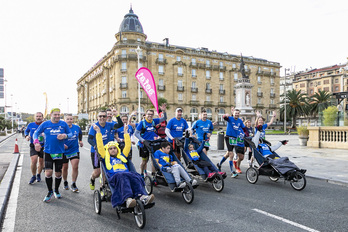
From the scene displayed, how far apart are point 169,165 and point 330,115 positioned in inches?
526

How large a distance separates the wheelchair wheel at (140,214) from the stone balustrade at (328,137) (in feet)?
47.3

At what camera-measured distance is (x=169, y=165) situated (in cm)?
610

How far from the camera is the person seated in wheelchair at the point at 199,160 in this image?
6396 millimetres

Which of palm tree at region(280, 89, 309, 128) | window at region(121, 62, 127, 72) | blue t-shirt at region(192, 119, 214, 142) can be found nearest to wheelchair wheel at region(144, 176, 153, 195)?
blue t-shirt at region(192, 119, 214, 142)

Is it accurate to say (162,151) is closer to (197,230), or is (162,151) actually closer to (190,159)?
(190,159)

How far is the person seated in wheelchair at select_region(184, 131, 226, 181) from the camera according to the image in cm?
640

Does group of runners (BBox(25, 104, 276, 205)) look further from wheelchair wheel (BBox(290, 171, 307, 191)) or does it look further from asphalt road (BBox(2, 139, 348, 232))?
wheelchair wheel (BBox(290, 171, 307, 191))

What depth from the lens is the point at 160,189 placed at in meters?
6.79

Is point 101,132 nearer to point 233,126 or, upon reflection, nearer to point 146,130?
point 146,130

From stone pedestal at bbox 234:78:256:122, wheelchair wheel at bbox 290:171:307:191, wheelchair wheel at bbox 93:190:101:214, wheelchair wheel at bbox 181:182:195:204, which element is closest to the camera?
wheelchair wheel at bbox 93:190:101:214

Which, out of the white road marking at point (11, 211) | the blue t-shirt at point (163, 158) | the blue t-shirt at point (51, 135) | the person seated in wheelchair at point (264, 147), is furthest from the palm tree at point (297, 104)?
the blue t-shirt at point (51, 135)

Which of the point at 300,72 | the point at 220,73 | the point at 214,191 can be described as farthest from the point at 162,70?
the point at 300,72

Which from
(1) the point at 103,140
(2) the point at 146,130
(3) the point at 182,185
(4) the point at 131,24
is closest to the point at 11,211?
(1) the point at 103,140

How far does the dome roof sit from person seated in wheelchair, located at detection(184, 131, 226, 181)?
2165 inches
